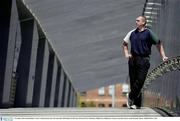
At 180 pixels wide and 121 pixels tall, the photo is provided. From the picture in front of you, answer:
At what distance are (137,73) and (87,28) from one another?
40.2 feet

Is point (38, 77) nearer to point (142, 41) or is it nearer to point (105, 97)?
point (142, 41)

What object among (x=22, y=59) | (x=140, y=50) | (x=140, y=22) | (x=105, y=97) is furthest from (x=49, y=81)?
(x=105, y=97)

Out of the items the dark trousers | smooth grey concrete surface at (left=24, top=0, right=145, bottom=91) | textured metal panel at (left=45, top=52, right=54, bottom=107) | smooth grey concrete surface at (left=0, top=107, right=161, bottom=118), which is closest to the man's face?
the dark trousers

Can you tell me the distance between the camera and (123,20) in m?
23.3

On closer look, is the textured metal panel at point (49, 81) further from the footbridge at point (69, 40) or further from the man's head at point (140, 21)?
the man's head at point (140, 21)

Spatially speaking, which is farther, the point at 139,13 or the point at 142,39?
the point at 139,13

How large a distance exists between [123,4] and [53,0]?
397 cm

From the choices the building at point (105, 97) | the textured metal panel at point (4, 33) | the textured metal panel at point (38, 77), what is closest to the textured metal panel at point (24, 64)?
the textured metal panel at point (38, 77)

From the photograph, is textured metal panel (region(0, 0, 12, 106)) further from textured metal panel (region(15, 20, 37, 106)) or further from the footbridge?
textured metal panel (region(15, 20, 37, 106))

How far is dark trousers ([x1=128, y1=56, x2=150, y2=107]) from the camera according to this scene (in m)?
10.3

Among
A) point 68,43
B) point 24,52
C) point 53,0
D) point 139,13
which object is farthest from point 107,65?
point 53,0

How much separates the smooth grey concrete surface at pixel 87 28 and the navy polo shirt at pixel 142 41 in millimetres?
6523

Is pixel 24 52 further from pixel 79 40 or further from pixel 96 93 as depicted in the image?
pixel 96 93

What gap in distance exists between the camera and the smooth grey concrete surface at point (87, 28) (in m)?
18.3
